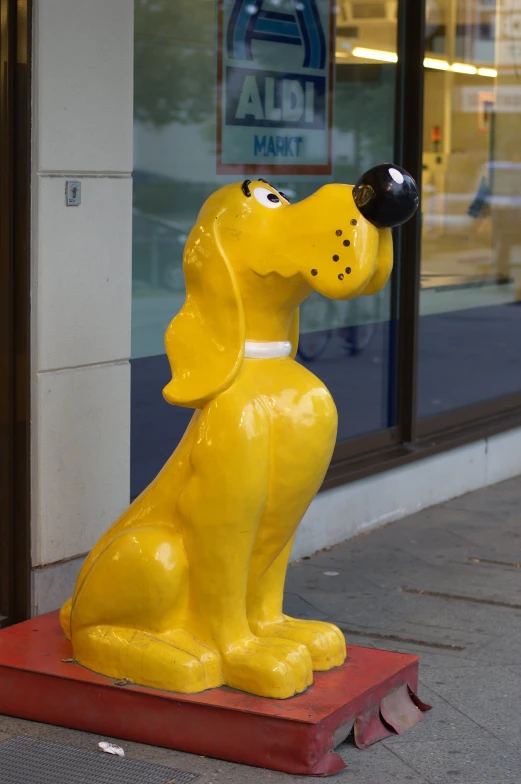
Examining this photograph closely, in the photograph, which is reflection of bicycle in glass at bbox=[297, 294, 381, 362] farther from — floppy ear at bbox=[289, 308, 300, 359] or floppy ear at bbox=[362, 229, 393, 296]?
floppy ear at bbox=[362, 229, 393, 296]

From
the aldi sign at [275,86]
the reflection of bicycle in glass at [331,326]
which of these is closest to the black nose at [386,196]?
the aldi sign at [275,86]

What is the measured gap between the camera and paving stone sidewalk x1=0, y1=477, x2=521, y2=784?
3.79 metres

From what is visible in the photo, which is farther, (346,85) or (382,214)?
(346,85)

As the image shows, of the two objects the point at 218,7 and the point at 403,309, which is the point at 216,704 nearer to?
the point at 218,7

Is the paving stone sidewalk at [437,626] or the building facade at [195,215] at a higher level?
the building facade at [195,215]

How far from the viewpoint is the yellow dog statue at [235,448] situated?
12.1ft

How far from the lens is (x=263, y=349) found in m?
3.87

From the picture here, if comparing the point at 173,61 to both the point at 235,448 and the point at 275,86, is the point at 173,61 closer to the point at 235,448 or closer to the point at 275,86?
the point at 275,86

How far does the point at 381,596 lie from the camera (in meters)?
5.49

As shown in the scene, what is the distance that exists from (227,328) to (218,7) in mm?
2463

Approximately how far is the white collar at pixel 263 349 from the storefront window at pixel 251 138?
1635 mm

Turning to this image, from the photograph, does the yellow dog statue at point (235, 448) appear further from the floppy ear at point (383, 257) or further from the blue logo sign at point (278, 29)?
the blue logo sign at point (278, 29)

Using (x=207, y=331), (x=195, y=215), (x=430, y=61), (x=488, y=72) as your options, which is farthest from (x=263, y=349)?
(x=488, y=72)

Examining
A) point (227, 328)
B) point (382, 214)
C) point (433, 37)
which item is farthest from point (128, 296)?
point (433, 37)
